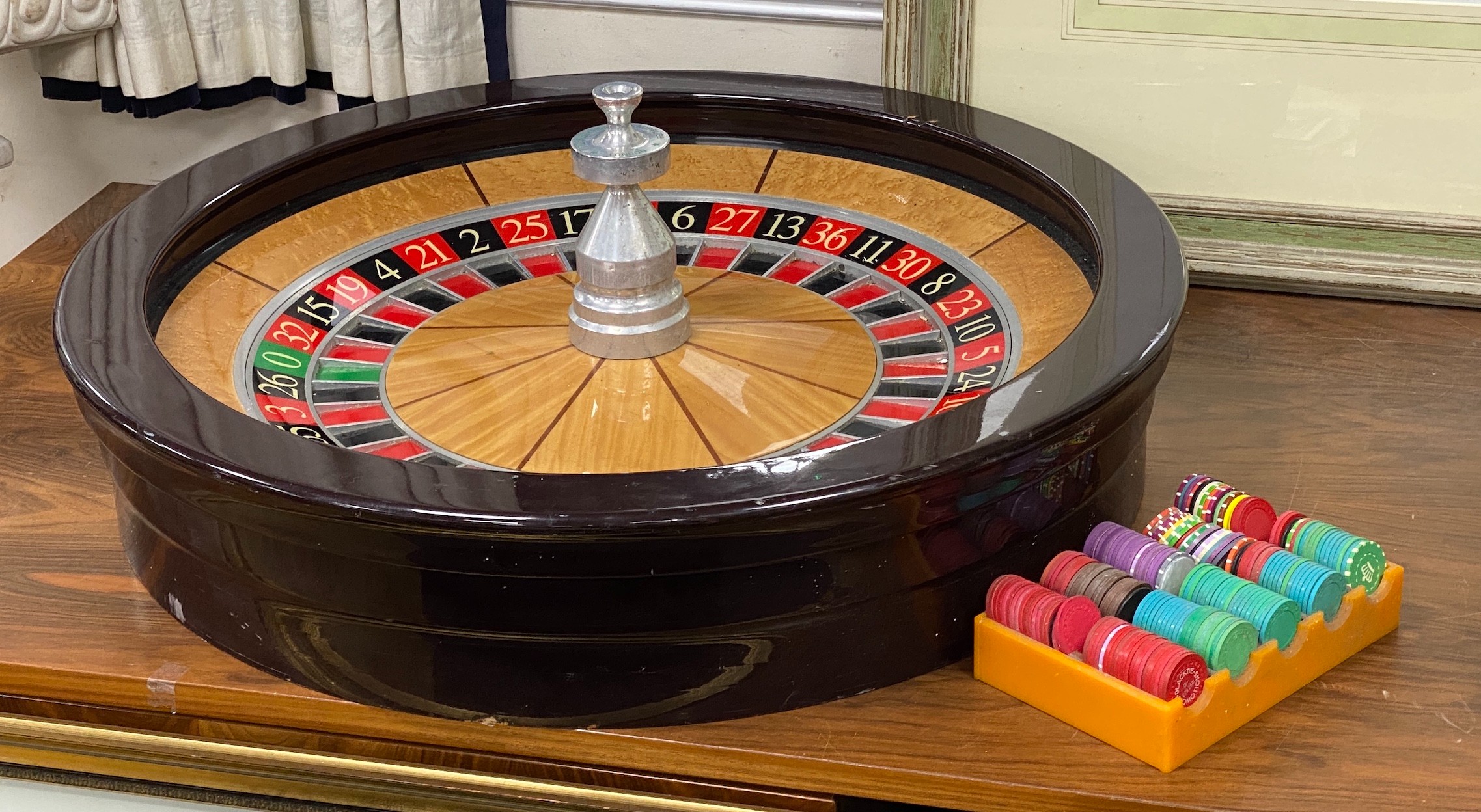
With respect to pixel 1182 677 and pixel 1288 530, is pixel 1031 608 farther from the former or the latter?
pixel 1288 530

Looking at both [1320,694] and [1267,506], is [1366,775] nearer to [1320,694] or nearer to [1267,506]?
[1320,694]

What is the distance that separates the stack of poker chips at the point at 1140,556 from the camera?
126 cm

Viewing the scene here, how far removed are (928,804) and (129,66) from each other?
1816 mm

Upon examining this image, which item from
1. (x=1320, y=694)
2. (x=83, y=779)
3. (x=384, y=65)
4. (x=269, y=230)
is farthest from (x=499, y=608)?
(x=384, y=65)

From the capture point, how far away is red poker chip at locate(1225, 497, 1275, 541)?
4.39ft

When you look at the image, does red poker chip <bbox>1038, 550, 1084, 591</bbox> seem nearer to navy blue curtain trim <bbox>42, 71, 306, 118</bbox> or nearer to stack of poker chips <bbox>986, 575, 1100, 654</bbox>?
stack of poker chips <bbox>986, 575, 1100, 654</bbox>

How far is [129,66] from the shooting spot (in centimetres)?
236

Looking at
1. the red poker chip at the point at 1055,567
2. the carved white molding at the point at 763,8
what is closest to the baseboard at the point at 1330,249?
the carved white molding at the point at 763,8

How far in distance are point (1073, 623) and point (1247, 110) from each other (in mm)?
1027

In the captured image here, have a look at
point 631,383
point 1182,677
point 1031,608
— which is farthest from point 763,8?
point 1182,677

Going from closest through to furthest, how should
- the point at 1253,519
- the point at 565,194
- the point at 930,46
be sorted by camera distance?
the point at 1253,519, the point at 565,194, the point at 930,46

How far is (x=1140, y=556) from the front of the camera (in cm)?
127

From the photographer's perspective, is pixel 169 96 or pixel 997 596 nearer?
pixel 997 596

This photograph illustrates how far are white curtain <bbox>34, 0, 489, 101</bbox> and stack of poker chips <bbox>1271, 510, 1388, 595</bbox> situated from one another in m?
1.48
